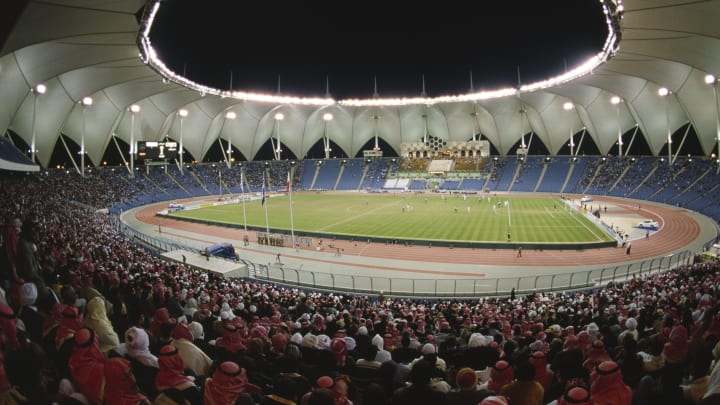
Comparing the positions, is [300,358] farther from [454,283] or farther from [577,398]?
[454,283]

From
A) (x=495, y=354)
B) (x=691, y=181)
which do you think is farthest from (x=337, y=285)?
(x=691, y=181)

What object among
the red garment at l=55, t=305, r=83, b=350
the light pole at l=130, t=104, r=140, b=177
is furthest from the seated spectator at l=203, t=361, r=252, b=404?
the light pole at l=130, t=104, r=140, b=177

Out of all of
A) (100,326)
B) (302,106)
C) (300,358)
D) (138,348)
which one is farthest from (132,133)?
(138,348)

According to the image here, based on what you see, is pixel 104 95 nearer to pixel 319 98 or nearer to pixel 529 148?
pixel 319 98

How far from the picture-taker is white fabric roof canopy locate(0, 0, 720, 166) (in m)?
24.8


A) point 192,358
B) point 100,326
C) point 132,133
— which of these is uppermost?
point 132,133

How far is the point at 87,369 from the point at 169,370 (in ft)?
2.41

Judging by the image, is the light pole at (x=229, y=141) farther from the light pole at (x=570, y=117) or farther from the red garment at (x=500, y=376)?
the red garment at (x=500, y=376)

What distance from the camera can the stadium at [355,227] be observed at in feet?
15.3

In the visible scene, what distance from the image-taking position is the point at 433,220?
39312 millimetres

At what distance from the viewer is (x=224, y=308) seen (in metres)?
9.45

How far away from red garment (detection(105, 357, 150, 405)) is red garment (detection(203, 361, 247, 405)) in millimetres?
519

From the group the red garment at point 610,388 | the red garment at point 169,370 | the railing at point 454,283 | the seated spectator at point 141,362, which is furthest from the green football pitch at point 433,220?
the red garment at point 169,370

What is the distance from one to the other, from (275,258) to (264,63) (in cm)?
4278
